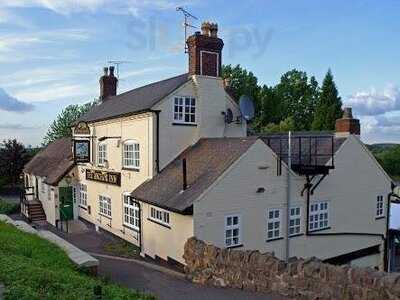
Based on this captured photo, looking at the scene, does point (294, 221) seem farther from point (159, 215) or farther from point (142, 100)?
point (142, 100)

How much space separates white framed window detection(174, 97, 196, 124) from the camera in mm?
19938

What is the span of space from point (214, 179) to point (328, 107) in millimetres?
42197

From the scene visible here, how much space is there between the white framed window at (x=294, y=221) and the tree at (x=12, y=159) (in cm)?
3327

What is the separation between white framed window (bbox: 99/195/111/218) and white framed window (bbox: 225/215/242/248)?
32.6 feet

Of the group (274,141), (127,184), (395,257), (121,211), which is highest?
(274,141)

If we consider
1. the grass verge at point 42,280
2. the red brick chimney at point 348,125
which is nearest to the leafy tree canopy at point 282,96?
the red brick chimney at point 348,125

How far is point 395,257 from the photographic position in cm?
2481

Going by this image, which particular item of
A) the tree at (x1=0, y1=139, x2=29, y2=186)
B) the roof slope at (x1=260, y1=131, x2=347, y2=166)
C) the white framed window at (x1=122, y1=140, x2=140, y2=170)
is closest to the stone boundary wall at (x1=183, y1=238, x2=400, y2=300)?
the roof slope at (x1=260, y1=131, x2=347, y2=166)

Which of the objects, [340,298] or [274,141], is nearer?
[340,298]

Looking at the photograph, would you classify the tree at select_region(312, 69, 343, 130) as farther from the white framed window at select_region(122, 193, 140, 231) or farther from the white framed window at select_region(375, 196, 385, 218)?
the white framed window at select_region(122, 193, 140, 231)

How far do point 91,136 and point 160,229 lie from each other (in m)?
10.6

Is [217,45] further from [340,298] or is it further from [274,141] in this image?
[340,298]

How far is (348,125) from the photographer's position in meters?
20.2

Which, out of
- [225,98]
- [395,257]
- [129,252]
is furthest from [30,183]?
[395,257]
